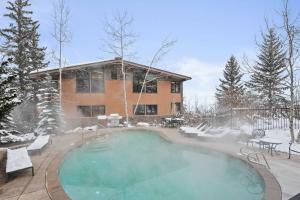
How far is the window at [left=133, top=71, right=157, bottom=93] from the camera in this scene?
2226 cm

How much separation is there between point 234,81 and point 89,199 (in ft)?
95.5

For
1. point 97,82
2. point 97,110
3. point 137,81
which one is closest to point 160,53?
point 137,81

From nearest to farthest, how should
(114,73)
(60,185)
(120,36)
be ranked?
1. (60,185)
2. (120,36)
3. (114,73)

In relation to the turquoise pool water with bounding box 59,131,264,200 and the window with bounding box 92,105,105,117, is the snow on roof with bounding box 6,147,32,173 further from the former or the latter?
the window with bounding box 92,105,105,117

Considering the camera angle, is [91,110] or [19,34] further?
[19,34]

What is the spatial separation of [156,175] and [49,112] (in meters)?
9.92

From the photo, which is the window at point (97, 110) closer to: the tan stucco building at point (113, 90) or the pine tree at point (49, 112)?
the tan stucco building at point (113, 90)

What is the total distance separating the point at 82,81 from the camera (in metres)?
20.4

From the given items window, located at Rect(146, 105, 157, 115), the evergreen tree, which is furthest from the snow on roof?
window, located at Rect(146, 105, 157, 115)

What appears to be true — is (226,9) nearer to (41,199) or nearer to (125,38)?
(125,38)

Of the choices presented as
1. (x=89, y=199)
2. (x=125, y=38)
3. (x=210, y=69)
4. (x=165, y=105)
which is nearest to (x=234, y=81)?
(x=210, y=69)

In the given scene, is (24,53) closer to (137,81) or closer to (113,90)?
(113,90)

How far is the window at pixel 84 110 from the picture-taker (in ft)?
66.1

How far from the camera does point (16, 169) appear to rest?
5.82 metres
